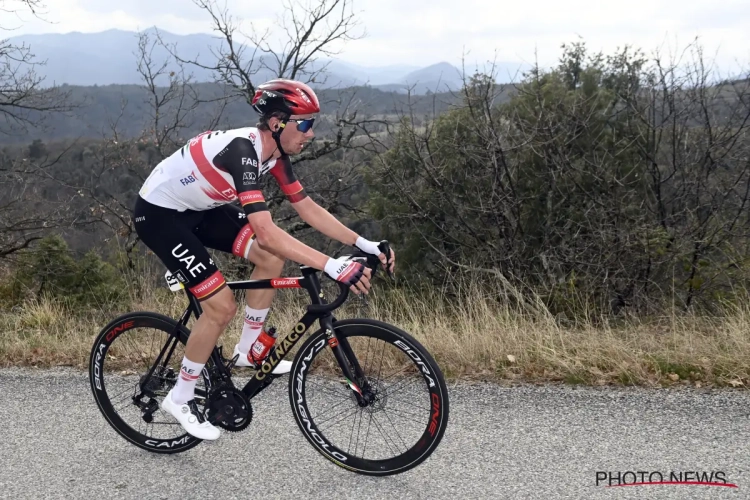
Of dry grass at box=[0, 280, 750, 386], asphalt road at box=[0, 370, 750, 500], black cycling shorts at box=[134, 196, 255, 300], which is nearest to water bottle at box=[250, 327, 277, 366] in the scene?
black cycling shorts at box=[134, 196, 255, 300]

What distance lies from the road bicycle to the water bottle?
0.06 meters

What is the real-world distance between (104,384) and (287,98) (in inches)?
83.3

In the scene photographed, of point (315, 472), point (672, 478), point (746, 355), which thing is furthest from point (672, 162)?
point (315, 472)

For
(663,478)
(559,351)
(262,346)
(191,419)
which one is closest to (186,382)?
(191,419)

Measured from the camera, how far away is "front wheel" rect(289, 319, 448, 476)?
9.45ft

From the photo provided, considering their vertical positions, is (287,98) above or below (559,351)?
above

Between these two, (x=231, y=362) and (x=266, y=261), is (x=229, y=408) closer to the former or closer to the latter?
(x=231, y=362)

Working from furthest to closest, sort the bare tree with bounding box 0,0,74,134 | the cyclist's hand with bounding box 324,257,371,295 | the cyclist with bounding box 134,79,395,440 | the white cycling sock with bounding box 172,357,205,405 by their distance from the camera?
the bare tree with bounding box 0,0,74,134
the white cycling sock with bounding box 172,357,205,405
the cyclist with bounding box 134,79,395,440
the cyclist's hand with bounding box 324,257,371,295

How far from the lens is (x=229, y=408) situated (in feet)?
10.5

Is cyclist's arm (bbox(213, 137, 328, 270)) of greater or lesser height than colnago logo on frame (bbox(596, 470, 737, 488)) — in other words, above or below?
above

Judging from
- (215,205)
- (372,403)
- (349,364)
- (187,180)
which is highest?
(187,180)

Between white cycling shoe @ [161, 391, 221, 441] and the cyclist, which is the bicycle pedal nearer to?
the cyclist

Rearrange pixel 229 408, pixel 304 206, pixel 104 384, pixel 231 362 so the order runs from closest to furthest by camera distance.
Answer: pixel 229 408
pixel 231 362
pixel 304 206
pixel 104 384

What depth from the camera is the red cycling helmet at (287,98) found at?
299cm
